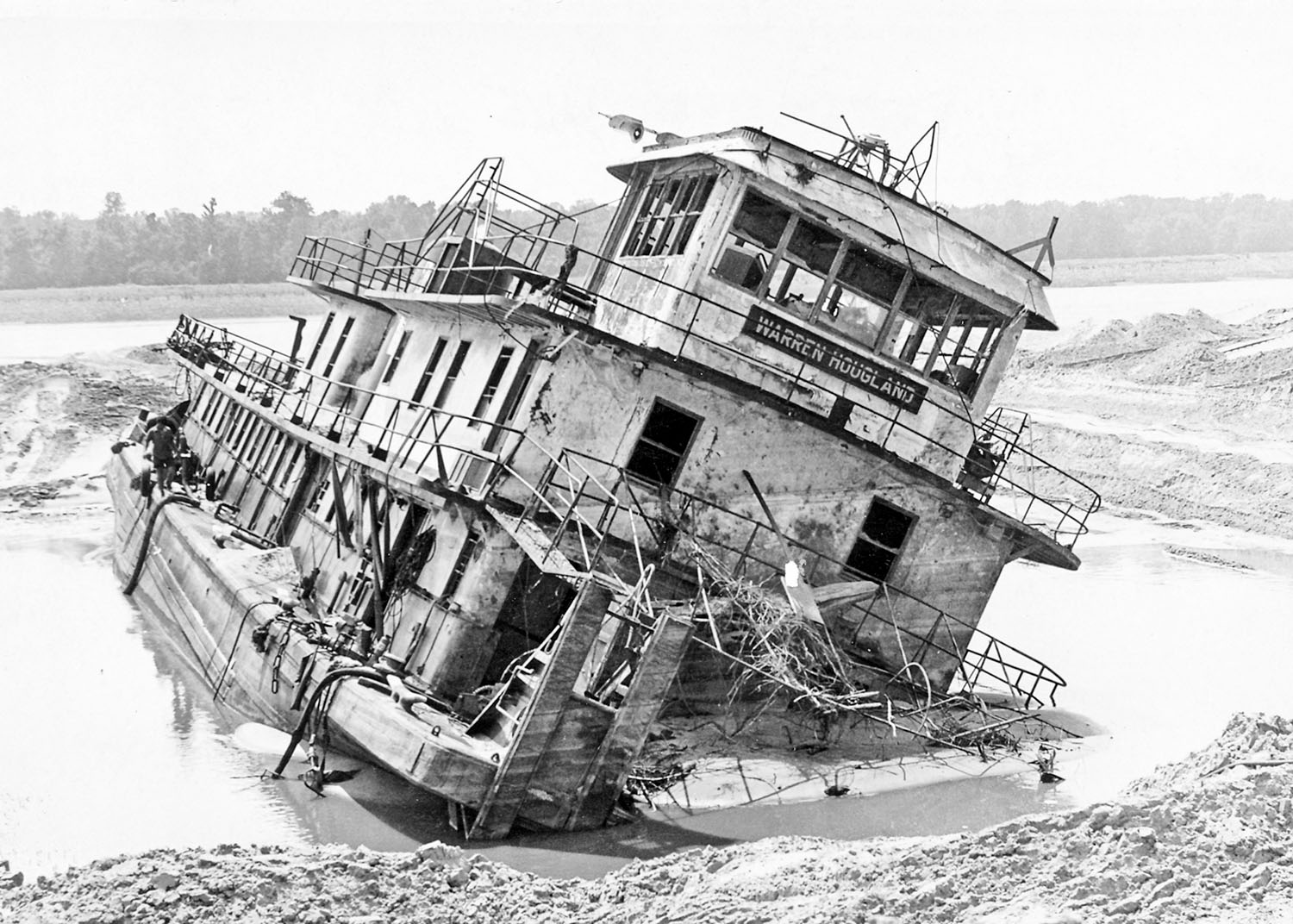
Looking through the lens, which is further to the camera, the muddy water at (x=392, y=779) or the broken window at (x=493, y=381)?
the broken window at (x=493, y=381)

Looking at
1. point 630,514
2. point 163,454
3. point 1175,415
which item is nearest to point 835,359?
point 630,514

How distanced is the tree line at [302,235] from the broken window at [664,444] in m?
55.7

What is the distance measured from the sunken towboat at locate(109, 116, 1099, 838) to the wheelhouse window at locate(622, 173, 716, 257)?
1.8 inches

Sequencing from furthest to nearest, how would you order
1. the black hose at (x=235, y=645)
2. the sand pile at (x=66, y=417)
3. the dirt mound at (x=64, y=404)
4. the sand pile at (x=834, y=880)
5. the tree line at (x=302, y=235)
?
the tree line at (x=302, y=235) → the dirt mound at (x=64, y=404) → the sand pile at (x=66, y=417) → the black hose at (x=235, y=645) → the sand pile at (x=834, y=880)

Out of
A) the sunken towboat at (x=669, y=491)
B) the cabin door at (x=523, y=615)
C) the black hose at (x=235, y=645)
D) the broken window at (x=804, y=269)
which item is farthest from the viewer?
the black hose at (x=235, y=645)

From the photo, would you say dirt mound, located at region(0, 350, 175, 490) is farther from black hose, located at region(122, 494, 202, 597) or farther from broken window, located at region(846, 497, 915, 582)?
broken window, located at region(846, 497, 915, 582)

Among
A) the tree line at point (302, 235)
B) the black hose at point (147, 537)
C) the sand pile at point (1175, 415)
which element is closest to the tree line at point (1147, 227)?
the tree line at point (302, 235)

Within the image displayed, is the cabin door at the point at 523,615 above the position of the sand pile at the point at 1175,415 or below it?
below

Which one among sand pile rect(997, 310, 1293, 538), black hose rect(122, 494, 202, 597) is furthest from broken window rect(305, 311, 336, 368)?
sand pile rect(997, 310, 1293, 538)

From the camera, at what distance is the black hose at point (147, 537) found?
19719 millimetres

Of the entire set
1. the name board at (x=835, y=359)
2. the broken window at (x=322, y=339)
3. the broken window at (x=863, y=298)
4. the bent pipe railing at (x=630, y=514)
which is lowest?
the broken window at (x=322, y=339)

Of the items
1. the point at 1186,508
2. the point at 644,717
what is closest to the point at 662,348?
the point at 644,717

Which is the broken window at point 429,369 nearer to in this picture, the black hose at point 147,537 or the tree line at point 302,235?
the black hose at point 147,537

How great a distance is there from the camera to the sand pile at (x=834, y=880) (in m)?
7.05
